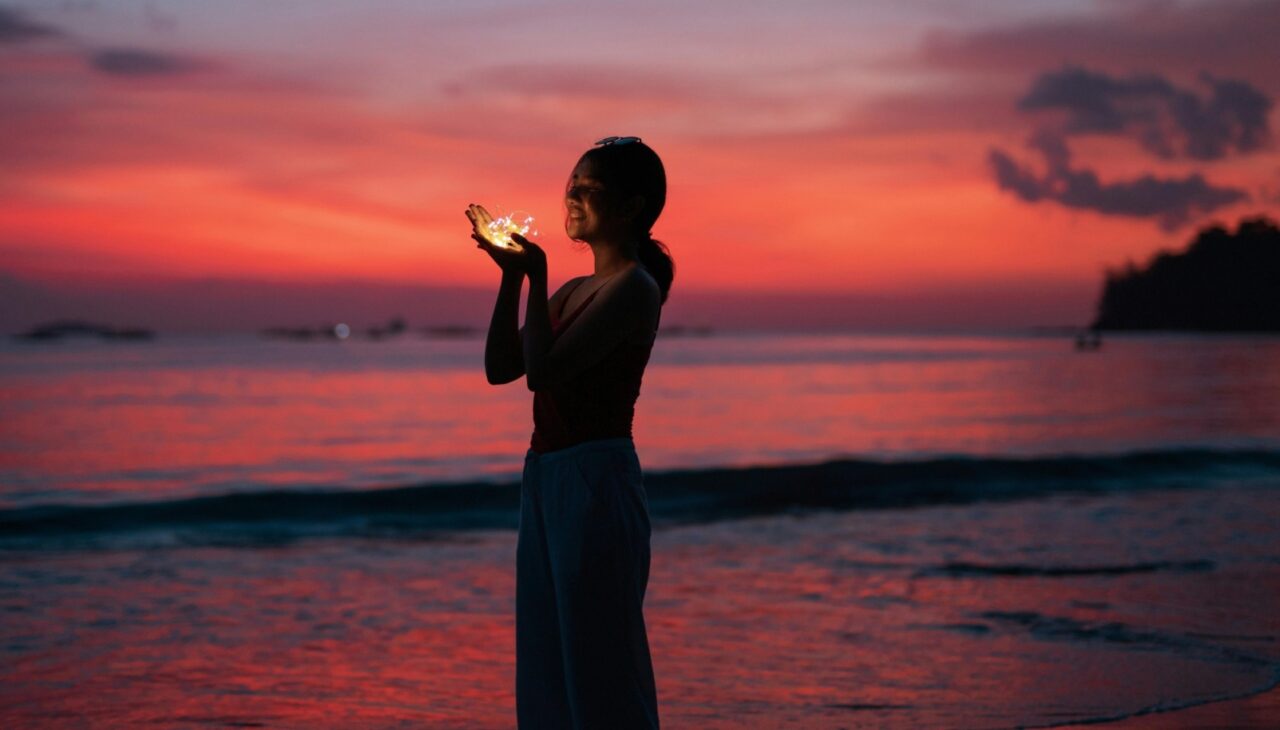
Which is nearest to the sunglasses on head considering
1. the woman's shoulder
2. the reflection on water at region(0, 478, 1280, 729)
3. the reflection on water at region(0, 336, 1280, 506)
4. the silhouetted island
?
the woman's shoulder

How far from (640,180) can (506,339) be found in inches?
20.2

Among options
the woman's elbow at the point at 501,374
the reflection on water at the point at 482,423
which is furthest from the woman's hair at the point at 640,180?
the reflection on water at the point at 482,423

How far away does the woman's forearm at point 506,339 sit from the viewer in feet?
9.53

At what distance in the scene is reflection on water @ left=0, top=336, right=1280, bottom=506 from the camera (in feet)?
69.7

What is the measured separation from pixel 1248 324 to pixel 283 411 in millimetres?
167856

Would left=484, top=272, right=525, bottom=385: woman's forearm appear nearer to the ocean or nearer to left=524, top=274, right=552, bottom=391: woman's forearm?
left=524, top=274, right=552, bottom=391: woman's forearm

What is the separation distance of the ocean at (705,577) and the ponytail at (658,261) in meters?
3.15

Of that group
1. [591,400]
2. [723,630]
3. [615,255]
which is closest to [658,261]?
[615,255]

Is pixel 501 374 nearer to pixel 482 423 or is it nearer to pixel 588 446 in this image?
pixel 588 446

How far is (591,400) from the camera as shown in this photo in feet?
9.51

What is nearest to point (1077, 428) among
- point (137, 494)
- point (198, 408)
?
point (137, 494)

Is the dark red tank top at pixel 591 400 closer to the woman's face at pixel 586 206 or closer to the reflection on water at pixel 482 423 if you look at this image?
the woman's face at pixel 586 206

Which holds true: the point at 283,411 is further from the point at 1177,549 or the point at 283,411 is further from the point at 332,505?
the point at 1177,549

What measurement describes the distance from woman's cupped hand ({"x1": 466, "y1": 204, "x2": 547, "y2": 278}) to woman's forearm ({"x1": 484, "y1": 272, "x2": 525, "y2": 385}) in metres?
0.06
